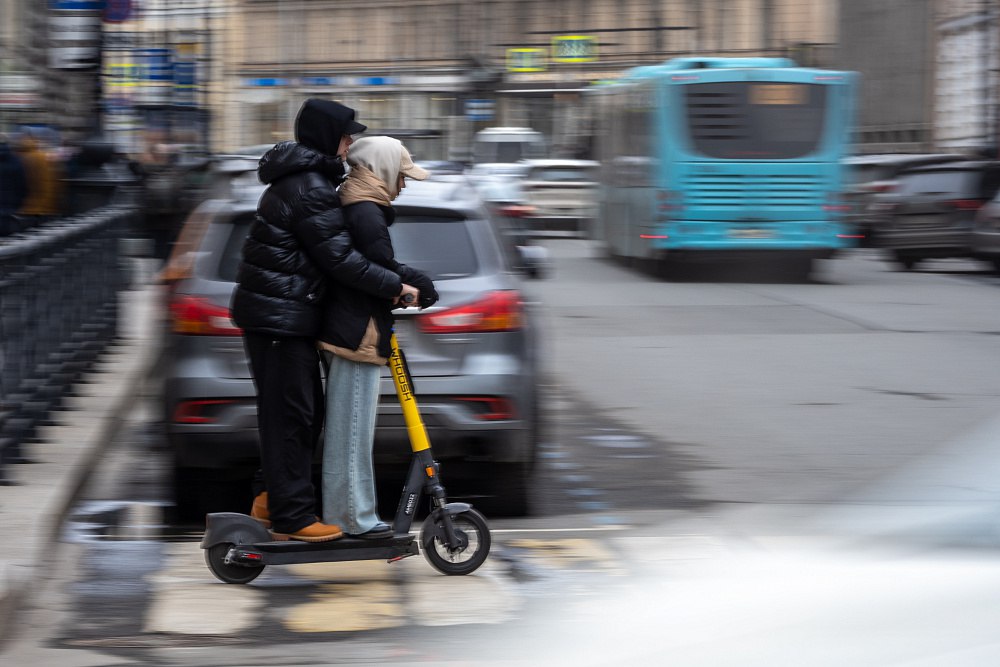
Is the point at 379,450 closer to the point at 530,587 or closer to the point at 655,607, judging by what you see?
the point at 530,587

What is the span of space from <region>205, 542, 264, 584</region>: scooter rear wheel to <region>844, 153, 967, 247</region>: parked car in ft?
62.8

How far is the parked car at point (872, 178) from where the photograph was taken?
79.9ft

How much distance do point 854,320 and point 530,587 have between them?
1099 cm

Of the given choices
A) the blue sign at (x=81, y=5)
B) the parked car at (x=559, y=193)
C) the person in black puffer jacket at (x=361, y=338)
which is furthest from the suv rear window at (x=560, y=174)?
the person in black puffer jacket at (x=361, y=338)

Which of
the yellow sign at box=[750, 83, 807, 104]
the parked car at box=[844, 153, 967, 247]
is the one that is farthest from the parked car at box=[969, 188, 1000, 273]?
the yellow sign at box=[750, 83, 807, 104]

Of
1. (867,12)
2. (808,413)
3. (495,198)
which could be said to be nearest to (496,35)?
(867,12)

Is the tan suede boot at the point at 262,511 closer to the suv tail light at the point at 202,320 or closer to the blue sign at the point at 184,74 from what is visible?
the suv tail light at the point at 202,320

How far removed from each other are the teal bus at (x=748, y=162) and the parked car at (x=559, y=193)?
1067 cm

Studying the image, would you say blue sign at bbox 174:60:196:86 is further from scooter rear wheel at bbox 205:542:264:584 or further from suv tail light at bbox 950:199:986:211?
scooter rear wheel at bbox 205:542:264:584

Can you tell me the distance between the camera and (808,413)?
33.1 ft

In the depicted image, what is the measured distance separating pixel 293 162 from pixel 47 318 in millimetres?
3950

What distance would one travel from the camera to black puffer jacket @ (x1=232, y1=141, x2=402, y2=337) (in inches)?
204

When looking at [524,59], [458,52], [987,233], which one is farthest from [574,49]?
[987,233]

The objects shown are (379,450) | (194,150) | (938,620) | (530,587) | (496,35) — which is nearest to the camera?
(938,620)
